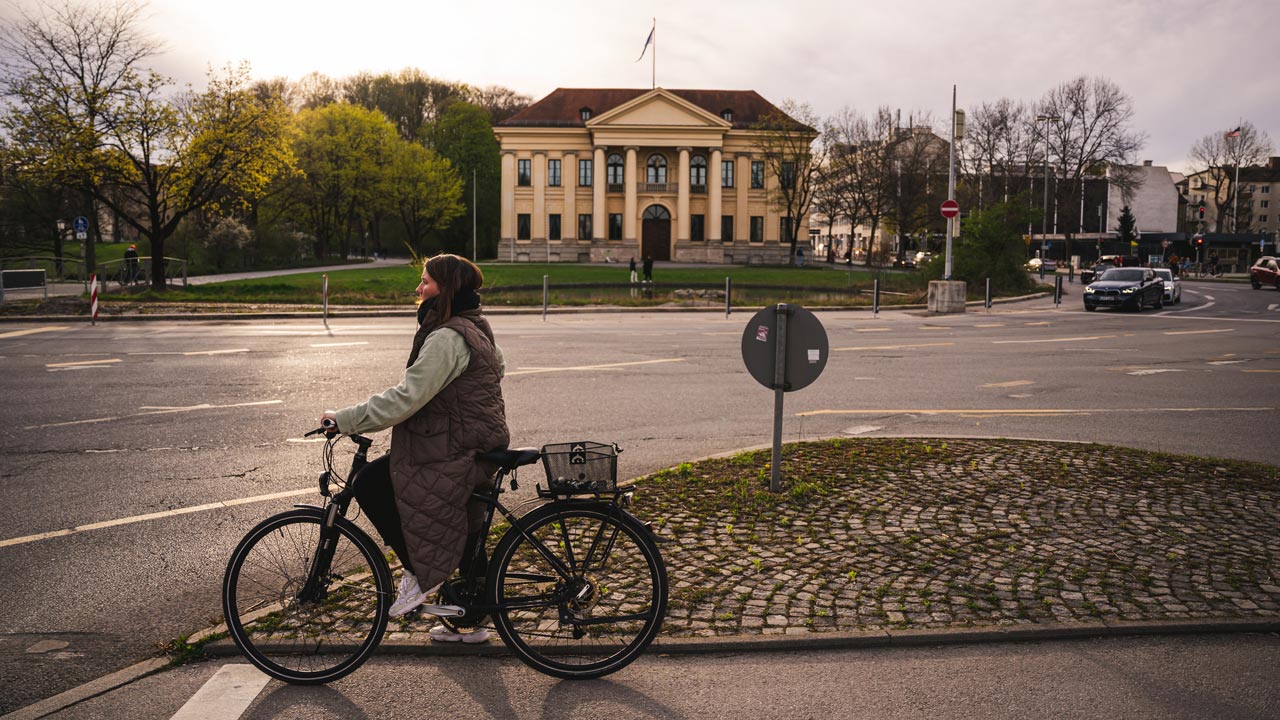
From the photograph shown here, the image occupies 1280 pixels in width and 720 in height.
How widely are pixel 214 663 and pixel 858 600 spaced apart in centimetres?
313

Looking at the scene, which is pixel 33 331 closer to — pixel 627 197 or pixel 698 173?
pixel 627 197

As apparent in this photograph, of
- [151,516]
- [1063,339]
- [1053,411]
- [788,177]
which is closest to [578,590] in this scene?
[151,516]

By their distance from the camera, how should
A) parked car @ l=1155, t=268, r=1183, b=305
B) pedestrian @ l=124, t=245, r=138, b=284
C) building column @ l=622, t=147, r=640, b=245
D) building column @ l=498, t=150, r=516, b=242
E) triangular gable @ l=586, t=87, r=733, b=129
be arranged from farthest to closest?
building column @ l=498, t=150, r=516, b=242 → building column @ l=622, t=147, r=640, b=245 → triangular gable @ l=586, t=87, r=733, b=129 → parked car @ l=1155, t=268, r=1183, b=305 → pedestrian @ l=124, t=245, r=138, b=284

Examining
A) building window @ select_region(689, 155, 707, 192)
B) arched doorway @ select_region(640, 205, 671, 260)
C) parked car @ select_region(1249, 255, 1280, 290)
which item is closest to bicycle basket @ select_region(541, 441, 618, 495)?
parked car @ select_region(1249, 255, 1280, 290)

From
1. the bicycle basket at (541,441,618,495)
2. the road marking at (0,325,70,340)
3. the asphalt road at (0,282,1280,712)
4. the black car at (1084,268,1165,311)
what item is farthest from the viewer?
the black car at (1084,268,1165,311)

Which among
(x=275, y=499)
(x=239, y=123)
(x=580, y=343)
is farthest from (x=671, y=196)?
(x=275, y=499)

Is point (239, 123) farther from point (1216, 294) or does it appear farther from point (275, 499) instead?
point (1216, 294)

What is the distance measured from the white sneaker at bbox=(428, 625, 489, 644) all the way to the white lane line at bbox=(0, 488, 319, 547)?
3162 millimetres

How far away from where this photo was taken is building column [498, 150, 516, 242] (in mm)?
82438

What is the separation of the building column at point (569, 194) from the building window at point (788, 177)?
726 inches

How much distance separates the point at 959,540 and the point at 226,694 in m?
4.15

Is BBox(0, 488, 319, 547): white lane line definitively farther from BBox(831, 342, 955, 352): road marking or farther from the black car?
the black car

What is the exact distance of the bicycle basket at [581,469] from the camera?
4094 mm

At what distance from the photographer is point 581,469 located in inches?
163
